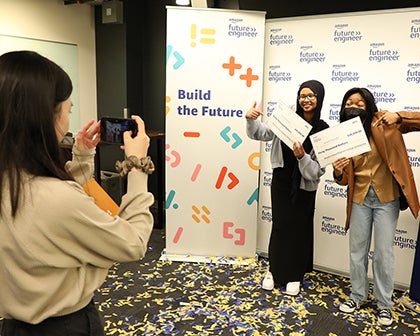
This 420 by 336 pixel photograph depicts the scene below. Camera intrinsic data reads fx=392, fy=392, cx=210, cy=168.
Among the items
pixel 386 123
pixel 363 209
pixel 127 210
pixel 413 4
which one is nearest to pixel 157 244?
pixel 363 209

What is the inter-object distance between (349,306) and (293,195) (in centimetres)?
85

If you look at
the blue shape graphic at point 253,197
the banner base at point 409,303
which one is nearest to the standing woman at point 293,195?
the blue shape graphic at point 253,197

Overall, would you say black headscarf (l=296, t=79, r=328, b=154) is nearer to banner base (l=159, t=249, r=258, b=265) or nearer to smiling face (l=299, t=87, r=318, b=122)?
smiling face (l=299, t=87, r=318, b=122)

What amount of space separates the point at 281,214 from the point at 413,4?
213cm

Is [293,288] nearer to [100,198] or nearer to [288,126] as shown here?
[288,126]

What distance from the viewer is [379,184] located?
8.21ft

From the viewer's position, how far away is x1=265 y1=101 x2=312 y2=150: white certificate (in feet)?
8.50

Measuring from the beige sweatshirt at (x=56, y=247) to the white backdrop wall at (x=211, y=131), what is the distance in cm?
234

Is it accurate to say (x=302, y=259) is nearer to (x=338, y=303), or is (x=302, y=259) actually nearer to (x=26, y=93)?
(x=338, y=303)

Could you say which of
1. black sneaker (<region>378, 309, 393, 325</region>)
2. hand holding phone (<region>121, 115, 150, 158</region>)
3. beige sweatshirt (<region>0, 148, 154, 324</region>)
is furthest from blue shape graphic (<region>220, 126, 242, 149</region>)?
beige sweatshirt (<region>0, 148, 154, 324</region>)

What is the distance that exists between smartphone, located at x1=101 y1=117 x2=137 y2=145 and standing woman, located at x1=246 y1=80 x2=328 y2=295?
5.20 ft

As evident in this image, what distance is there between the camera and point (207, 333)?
7.97 ft

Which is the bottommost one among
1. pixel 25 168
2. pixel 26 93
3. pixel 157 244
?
pixel 157 244

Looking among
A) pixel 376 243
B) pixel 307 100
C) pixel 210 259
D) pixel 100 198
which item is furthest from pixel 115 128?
pixel 210 259
